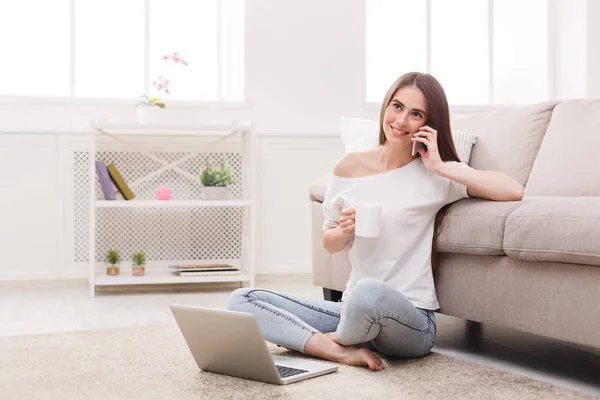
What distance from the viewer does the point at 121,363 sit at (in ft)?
7.21

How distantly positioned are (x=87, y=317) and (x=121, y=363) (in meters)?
0.97

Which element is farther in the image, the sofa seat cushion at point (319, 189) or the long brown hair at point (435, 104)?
the sofa seat cushion at point (319, 189)

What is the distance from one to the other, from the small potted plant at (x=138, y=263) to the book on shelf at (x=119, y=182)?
0.30m

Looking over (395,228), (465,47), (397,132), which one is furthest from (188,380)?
(465,47)

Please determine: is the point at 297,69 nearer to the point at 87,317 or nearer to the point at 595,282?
the point at 87,317

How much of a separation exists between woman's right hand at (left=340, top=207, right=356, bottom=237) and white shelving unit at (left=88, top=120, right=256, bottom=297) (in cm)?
184

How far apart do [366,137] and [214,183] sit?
124 cm

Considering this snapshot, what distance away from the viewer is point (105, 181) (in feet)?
12.8

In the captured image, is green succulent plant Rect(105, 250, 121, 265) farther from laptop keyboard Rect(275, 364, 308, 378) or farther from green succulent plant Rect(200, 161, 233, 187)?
laptop keyboard Rect(275, 364, 308, 378)

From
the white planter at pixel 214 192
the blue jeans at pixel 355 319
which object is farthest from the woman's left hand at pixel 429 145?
the white planter at pixel 214 192

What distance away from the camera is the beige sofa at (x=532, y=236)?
189 centimetres

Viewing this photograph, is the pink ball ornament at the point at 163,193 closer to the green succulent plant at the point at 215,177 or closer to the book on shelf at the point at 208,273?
the green succulent plant at the point at 215,177

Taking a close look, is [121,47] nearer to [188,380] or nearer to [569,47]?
[569,47]

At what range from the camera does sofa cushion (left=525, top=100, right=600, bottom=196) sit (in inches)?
97.4
